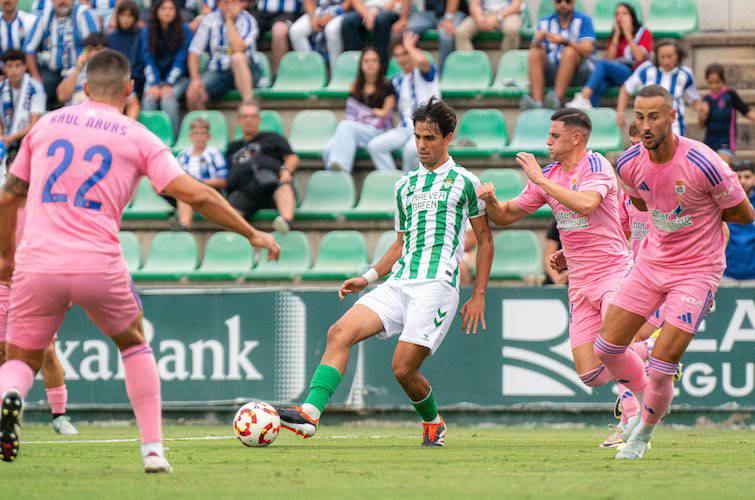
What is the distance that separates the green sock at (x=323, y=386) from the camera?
8656 millimetres

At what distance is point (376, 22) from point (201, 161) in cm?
324

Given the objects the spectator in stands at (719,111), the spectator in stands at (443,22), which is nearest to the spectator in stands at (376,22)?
the spectator in stands at (443,22)

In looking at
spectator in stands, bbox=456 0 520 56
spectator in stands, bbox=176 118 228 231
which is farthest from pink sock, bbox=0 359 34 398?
spectator in stands, bbox=456 0 520 56

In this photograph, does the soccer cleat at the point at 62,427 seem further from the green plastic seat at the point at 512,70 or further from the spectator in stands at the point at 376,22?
the green plastic seat at the point at 512,70

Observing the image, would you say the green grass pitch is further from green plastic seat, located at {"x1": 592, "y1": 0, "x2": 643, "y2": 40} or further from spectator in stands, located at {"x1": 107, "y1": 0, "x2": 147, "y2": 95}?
green plastic seat, located at {"x1": 592, "y1": 0, "x2": 643, "y2": 40}

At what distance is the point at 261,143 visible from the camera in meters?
15.3

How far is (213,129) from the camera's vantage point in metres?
17.0

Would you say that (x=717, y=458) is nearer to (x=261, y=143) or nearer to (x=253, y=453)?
(x=253, y=453)

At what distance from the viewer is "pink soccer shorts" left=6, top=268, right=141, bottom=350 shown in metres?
6.25

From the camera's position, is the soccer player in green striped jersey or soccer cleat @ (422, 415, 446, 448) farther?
soccer cleat @ (422, 415, 446, 448)

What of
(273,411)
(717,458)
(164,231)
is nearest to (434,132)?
(273,411)

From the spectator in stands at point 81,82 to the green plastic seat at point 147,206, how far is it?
0.99 metres

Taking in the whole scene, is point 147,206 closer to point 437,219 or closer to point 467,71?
point 467,71

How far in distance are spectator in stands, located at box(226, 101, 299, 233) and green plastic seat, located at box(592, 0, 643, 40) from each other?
16.5 ft
